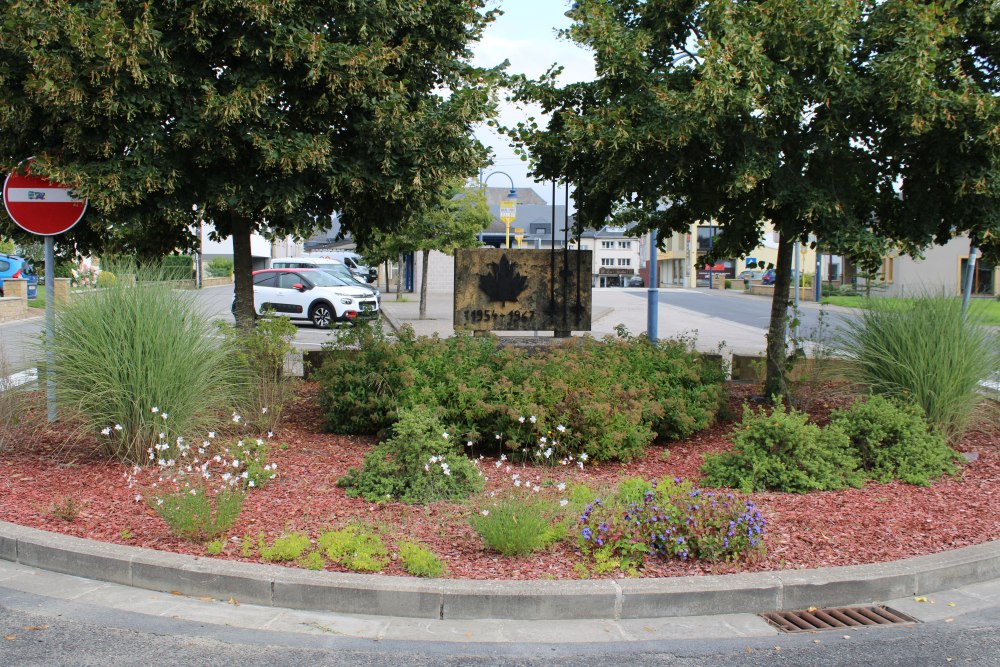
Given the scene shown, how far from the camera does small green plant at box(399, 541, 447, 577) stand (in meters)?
4.43

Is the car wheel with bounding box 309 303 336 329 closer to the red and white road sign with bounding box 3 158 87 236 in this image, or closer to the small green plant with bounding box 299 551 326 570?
the red and white road sign with bounding box 3 158 87 236

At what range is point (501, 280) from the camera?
34.2 feet

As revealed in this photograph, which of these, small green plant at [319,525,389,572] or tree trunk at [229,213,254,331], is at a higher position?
tree trunk at [229,213,254,331]

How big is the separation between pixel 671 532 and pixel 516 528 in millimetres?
850

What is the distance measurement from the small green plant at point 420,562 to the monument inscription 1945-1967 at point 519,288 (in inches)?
231

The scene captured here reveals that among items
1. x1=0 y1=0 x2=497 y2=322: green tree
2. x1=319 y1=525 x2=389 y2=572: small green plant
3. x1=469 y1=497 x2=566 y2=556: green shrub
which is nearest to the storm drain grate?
x1=469 y1=497 x2=566 y2=556: green shrub

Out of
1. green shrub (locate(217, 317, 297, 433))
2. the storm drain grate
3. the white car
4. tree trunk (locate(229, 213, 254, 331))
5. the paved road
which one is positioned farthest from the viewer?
the white car

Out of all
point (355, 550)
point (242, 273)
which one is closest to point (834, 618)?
point (355, 550)

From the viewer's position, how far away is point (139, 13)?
7.53 meters

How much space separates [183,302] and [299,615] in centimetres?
352

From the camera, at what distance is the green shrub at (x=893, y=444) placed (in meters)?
6.40

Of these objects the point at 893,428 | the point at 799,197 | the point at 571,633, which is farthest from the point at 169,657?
the point at 799,197

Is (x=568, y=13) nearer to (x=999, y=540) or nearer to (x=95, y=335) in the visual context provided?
(x=95, y=335)

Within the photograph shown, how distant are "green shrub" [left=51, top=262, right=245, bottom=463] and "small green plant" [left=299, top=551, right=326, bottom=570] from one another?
231 centimetres
